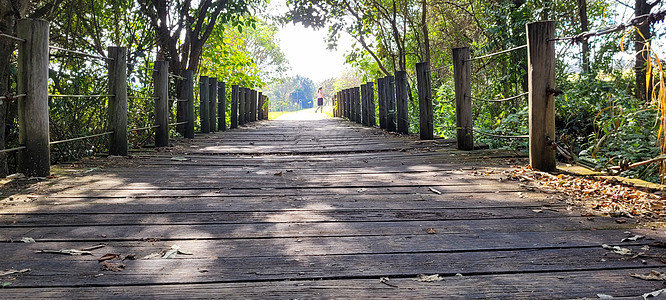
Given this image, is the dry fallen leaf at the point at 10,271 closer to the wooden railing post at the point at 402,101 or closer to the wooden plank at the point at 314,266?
the wooden plank at the point at 314,266

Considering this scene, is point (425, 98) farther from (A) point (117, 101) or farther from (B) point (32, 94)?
(B) point (32, 94)

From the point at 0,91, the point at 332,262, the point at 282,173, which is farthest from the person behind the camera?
the point at 0,91

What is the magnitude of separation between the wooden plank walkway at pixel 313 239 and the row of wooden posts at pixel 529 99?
0.33 metres

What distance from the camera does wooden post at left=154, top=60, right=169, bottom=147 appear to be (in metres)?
5.82

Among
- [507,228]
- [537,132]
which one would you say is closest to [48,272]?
[507,228]

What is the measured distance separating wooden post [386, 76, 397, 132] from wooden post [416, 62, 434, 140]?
202 centimetres

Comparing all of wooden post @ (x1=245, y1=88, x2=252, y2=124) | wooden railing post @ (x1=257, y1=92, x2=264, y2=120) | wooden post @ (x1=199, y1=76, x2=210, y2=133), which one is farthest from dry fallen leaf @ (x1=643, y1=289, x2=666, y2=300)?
wooden railing post @ (x1=257, y1=92, x2=264, y2=120)

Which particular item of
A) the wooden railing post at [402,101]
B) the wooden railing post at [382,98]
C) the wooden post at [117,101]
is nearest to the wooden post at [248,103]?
the wooden railing post at [382,98]

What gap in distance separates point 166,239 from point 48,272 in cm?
45

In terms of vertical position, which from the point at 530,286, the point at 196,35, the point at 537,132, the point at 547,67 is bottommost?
the point at 530,286

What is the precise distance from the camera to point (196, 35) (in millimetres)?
8180

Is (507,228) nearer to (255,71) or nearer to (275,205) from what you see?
(275,205)

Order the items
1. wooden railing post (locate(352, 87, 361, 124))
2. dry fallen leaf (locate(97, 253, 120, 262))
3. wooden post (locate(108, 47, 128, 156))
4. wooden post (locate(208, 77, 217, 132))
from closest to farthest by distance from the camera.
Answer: dry fallen leaf (locate(97, 253, 120, 262)), wooden post (locate(108, 47, 128, 156)), wooden post (locate(208, 77, 217, 132)), wooden railing post (locate(352, 87, 361, 124))

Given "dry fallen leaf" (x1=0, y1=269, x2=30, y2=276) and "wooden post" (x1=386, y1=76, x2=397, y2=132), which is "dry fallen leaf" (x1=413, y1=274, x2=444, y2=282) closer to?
"dry fallen leaf" (x1=0, y1=269, x2=30, y2=276)
